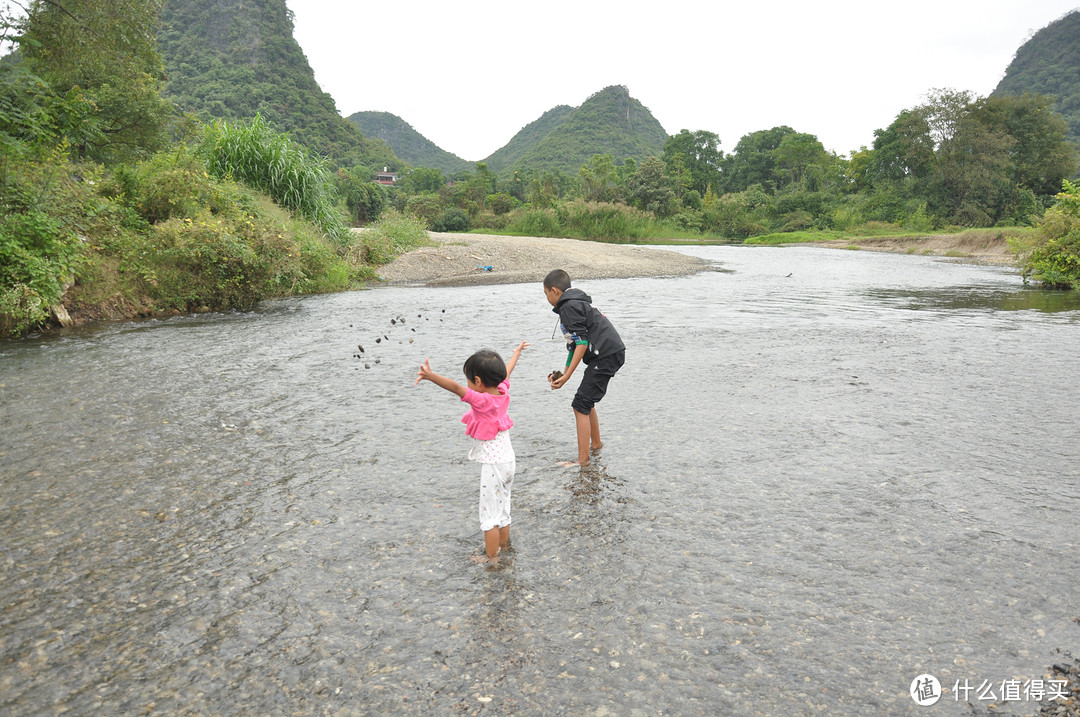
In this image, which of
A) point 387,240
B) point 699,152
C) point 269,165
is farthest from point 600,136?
point 269,165

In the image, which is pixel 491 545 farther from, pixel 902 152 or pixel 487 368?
pixel 902 152

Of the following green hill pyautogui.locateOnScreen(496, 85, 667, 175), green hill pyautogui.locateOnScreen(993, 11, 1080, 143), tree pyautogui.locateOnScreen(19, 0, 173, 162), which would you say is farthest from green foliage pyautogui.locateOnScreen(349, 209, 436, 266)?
green hill pyautogui.locateOnScreen(993, 11, 1080, 143)

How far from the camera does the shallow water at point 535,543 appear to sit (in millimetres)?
2717

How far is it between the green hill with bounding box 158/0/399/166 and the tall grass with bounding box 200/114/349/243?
62173 millimetres

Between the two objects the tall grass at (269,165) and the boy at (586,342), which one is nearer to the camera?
the boy at (586,342)

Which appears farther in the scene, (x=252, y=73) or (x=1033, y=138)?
(x=252, y=73)

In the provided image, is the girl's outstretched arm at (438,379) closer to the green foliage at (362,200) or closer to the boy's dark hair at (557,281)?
the boy's dark hair at (557,281)

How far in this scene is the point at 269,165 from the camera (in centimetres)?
1920

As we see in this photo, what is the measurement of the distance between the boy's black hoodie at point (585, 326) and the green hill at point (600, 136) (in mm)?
121786

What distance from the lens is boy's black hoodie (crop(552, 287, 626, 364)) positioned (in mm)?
5137

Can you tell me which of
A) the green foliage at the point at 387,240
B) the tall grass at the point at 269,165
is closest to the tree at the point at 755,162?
the green foliage at the point at 387,240

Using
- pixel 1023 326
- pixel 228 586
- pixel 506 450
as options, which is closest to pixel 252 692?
pixel 228 586

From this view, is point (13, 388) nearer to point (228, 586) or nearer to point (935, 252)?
point (228, 586)

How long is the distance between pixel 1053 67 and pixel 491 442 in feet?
477
